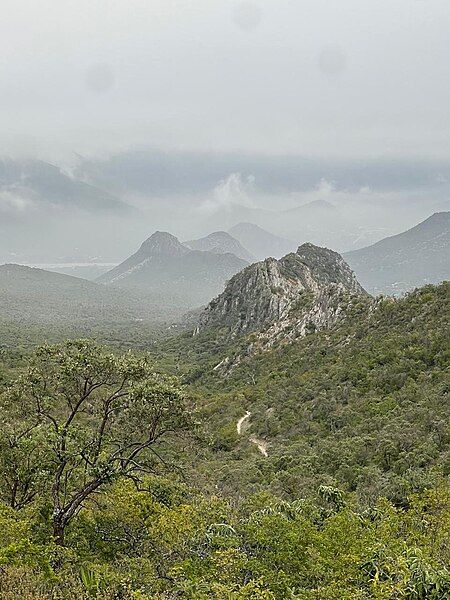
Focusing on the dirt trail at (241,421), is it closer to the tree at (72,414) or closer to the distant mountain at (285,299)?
the distant mountain at (285,299)

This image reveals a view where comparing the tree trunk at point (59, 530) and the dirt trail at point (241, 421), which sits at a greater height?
the tree trunk at point (59, 530)

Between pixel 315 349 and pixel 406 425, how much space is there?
40965 mm

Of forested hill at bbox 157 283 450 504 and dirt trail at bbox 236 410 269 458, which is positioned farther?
dirt trail at bbox 236 410 269 458

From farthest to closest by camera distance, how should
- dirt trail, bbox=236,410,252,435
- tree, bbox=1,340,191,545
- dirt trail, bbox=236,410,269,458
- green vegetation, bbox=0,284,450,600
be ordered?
1. dirt trail, bbox=236,410,252,435
2. dirt trail, bbox=236,410,269,458
3. tree, bbox=1,340,191,545
4. green vegetation, bbox=0,284,450,600

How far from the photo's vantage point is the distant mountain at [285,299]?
345 feet

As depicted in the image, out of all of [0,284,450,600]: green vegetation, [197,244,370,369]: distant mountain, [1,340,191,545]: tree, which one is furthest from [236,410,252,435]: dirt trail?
[1,340,191,545]: tree

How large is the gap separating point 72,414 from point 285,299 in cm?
11762

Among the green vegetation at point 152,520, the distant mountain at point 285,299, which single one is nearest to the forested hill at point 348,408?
the green vegetation at point 152,520

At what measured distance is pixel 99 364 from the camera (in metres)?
22.0

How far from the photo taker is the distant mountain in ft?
345

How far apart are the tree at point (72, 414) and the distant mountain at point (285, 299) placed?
79715 millimetres

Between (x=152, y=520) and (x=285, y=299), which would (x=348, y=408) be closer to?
(x=152, y=520)

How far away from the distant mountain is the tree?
79715mm

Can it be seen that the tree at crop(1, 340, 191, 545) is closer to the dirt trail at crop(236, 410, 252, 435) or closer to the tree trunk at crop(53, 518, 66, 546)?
the tree trunk at crop(53, 518, 66, 546)
